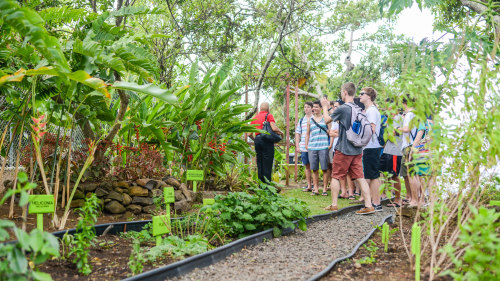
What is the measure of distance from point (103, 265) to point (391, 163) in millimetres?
4843

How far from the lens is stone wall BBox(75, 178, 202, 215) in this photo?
4.61 metres

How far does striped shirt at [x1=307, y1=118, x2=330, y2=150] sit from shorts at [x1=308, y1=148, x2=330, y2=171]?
8 cm

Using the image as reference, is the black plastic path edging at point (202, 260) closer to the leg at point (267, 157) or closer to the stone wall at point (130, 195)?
the stone wall at point (130, 195)

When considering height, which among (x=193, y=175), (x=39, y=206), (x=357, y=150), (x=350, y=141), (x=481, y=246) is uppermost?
(x=350, y=141)

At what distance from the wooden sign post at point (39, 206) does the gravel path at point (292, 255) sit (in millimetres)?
1168

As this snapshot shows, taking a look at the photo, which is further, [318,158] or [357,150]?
[318,158]

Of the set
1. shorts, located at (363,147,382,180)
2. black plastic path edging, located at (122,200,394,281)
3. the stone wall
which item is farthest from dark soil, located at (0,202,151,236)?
shorts, located at (363,147,382,180)

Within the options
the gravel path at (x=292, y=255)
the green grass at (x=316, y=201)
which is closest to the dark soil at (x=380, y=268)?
the gravel path at (x=292, y=255)

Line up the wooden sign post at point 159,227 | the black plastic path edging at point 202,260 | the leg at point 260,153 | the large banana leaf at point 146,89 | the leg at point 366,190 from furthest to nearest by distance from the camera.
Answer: the leg at point 260,153
the leg at point 366,190
the large banana leaf at point 146,89
the wooden sign post at point 159,227
the black plastic path edging at point 202,260

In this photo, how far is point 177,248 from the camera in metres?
3.14

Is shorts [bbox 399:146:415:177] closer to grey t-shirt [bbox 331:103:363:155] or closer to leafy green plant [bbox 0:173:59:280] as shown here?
grey t-shirt [bbox 331:103:363:155]

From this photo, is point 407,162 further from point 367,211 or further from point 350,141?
point 367,211

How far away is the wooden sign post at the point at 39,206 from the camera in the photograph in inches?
114

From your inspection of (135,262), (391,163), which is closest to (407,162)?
(135,262)
